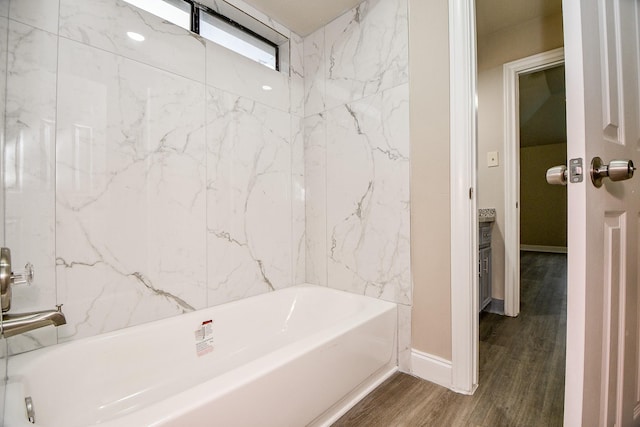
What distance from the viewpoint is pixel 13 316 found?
36.0 inches

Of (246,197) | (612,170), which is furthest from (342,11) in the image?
(612,170)

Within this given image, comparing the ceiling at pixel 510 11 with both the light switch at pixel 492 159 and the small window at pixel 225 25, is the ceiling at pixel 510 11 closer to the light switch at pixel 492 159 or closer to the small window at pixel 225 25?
the light switch at pixel 492 159

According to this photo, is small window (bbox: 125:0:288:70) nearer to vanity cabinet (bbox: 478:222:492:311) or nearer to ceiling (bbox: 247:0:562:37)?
ceiling (bbox: 247:0:562:37)

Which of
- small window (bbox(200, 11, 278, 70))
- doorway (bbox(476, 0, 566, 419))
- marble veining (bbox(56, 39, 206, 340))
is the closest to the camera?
marble veining (bbox(56, 39, 206, 340))

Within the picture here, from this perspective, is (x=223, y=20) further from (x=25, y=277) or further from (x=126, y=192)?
(x=25, y=277)

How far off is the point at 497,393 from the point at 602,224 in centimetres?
112

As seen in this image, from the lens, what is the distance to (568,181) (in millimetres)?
710

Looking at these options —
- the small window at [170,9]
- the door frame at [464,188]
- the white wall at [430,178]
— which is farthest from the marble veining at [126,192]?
the door frame at [464,188]

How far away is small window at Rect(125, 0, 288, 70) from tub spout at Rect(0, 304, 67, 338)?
1498 mm

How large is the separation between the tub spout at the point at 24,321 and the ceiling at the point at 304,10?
78.8 inches

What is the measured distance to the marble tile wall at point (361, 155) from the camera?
1.68 m

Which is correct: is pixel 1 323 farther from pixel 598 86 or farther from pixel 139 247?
pixel 598 86

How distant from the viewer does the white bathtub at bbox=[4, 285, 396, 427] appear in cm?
84

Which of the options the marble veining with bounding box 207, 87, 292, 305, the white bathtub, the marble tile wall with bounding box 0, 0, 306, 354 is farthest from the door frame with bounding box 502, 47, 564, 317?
the marble tile wall with bounding box 0, 0, 306, 354
